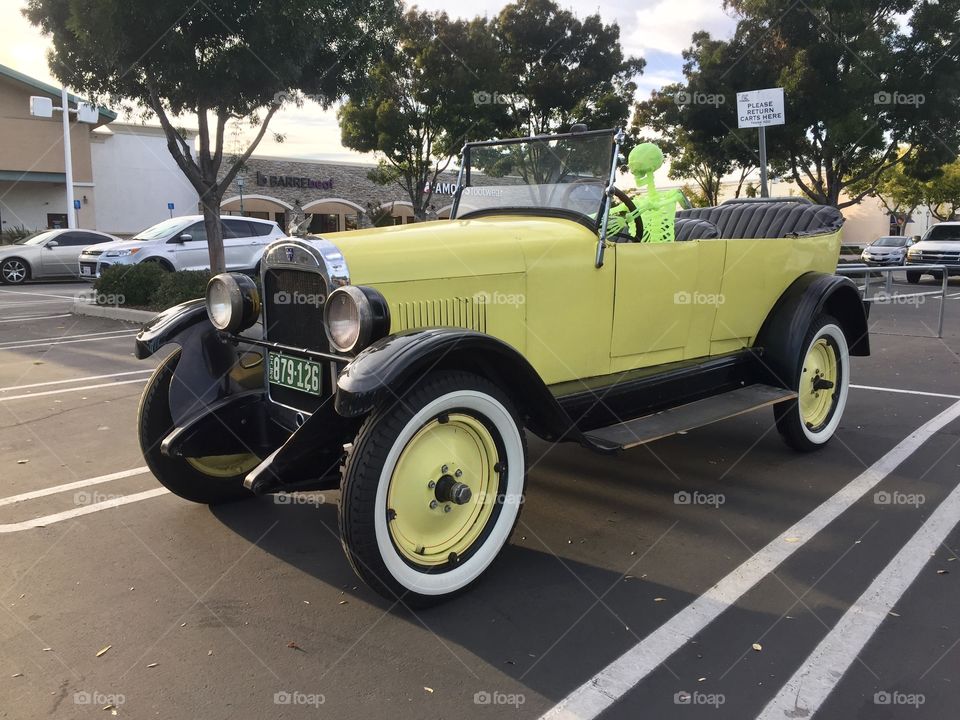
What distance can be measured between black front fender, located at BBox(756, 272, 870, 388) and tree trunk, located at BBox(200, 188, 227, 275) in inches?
357

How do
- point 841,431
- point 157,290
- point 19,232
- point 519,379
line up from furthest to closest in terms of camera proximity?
point 19,232 < point 157,290 < point 841,431 < point 519,379

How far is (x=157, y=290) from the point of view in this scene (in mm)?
11977

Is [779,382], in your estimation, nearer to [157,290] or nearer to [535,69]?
[157,290]

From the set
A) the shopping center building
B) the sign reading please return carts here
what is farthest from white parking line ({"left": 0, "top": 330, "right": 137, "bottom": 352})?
the shopping center building

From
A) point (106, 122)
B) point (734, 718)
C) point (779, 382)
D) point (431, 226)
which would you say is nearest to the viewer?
point (734, 718)

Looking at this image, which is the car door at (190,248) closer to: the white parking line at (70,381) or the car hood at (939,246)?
the white parking line at (70,381)

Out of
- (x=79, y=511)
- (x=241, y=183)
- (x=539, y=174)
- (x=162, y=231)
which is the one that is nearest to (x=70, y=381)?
(x=79, y=511)

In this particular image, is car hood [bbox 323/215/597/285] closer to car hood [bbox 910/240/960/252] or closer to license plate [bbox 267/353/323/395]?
license plate [bbox 267/353/323/395]

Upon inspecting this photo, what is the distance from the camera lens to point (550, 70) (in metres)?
21.0

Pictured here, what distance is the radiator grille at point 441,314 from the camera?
3.44 metres

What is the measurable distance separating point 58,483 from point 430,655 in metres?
2.91

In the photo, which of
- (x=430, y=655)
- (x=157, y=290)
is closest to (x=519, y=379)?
(x=430, y=655)

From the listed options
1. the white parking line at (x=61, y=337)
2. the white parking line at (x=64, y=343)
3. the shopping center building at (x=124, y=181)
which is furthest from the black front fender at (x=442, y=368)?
the shopping center building at (x=124, y=181)

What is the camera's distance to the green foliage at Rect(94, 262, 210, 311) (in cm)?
1170
